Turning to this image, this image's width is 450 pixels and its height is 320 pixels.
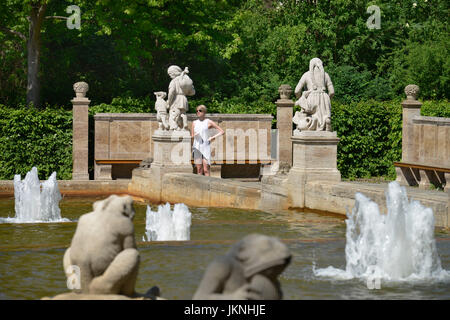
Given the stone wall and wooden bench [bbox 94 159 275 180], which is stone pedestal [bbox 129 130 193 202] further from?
the stone wall

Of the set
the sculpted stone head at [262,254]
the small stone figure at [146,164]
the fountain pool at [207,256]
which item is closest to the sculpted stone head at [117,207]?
the sculpted stone head at [262,254]

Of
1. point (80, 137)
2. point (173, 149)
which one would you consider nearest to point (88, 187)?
point (80, 137)

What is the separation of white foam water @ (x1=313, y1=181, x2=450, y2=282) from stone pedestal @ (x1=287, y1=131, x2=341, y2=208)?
15.1ft

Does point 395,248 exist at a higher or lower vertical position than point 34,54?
lower

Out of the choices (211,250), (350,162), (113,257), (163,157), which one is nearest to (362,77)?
(350,162)

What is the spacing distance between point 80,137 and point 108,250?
1654cm

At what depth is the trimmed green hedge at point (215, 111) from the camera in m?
23.8

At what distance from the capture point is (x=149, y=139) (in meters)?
24.1

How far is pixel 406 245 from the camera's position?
37.8ft

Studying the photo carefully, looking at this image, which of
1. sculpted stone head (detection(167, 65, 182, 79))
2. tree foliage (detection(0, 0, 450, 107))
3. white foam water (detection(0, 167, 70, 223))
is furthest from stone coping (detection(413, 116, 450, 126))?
white foam water (detection(0, 167, 70, 223))

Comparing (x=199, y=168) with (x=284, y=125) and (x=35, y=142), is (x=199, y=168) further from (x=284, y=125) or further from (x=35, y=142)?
(x=35, y=142)

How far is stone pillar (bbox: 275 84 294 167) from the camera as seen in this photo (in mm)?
25062

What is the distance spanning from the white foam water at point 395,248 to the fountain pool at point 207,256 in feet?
0.68

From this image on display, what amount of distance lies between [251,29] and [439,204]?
75.0 feet
